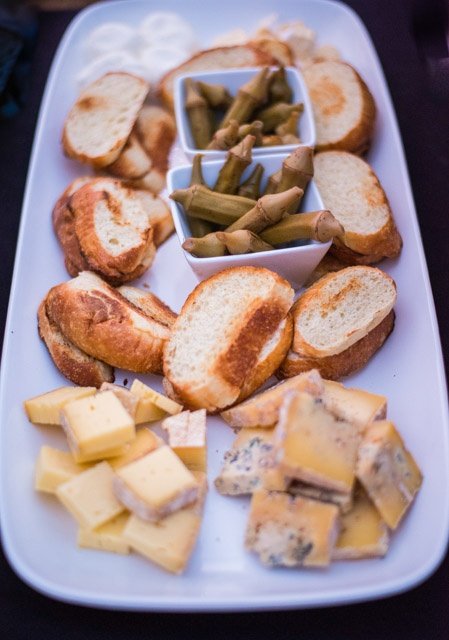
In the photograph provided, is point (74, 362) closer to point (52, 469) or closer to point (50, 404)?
point (50, 404)

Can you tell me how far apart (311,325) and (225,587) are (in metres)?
0.70

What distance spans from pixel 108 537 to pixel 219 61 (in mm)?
→ 1819

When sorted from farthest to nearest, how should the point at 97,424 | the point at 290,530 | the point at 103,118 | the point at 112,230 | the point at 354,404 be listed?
1. the point at 103,118
2. the point at 112,230
3. the point at 354,404
4. the point at 97,424
5. the point at 290,530

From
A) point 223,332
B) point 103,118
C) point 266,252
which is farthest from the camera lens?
point 103,118

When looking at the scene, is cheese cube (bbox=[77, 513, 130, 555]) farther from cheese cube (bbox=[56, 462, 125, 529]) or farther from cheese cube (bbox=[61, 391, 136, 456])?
cheese cube (bbox=[61, 391, 136, 456])

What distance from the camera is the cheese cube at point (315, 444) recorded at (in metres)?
1.40

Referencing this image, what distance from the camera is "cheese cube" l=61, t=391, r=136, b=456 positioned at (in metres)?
1.49

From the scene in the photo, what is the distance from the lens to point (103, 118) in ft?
7.65

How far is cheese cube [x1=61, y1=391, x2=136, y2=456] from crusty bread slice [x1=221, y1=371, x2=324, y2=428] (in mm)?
266

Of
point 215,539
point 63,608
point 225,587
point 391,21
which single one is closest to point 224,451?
point 215,539

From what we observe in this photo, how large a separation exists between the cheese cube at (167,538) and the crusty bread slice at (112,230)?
789mm

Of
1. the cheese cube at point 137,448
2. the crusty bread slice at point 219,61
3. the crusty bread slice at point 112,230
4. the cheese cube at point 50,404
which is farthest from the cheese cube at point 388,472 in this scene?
the crusty bread slice at point 219,61

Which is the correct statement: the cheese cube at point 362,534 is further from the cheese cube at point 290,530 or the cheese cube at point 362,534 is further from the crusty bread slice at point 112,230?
the crusty bread slice at point 112,230

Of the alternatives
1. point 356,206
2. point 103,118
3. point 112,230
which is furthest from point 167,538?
point 103,118
